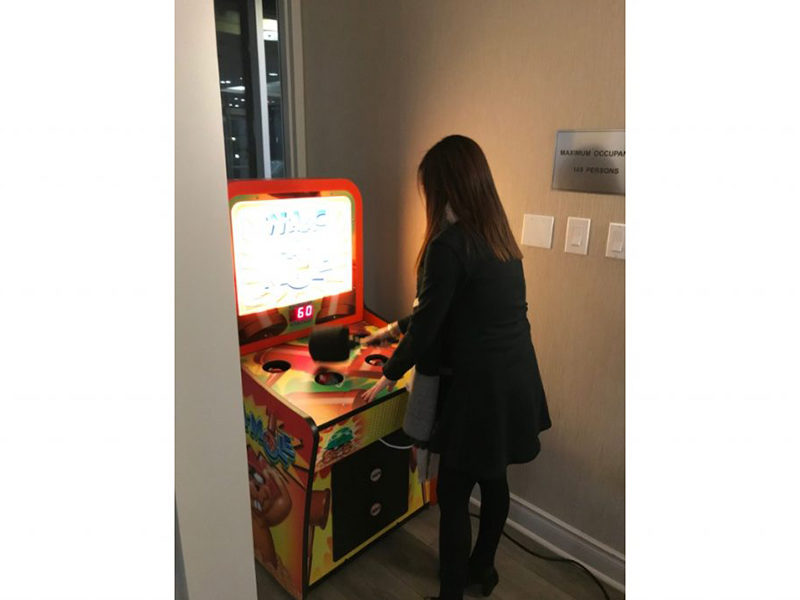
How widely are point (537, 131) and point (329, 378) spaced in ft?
3.55

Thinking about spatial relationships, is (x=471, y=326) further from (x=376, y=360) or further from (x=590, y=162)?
(x=590, y=162)

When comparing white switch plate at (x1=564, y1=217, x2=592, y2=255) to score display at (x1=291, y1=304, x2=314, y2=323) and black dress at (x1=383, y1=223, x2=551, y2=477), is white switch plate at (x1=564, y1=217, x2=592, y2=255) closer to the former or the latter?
black dress at (x1=383, y1=223, x2=551, y2=477)

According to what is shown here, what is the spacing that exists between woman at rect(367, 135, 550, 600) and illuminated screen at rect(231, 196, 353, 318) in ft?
1.87

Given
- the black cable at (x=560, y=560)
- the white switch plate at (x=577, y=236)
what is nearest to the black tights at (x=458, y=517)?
the black cable at (x=560, y=560)

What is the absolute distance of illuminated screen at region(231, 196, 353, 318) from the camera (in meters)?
1.69

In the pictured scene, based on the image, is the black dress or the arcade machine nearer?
the black dress

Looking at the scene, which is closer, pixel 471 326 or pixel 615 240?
pixel 471 326

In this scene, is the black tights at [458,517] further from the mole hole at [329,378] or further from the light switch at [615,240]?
the light switch at [615,240]

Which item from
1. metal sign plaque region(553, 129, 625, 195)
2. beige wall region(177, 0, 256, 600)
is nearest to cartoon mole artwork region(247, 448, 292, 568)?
beige wall region(177, 0, 256, 600)

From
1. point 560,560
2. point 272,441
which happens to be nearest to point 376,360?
point 272,441

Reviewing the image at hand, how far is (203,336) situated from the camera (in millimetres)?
529

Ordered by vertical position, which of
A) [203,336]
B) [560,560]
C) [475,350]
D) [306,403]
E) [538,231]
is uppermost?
[538,231]
